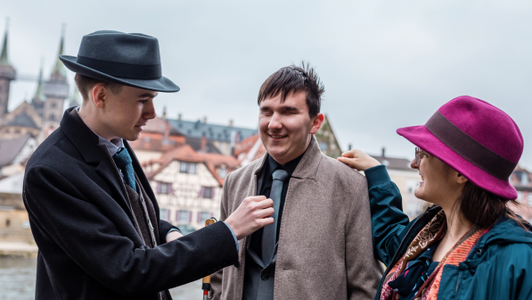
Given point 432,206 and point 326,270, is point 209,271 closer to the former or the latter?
point 326,270

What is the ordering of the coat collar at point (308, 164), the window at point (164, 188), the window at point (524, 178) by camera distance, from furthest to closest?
1. the window at point (524, 178)
2. the window at point (164, 188)
3. the coat collar at point (308, 164)

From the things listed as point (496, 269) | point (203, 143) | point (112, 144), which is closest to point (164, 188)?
point (203, 143)

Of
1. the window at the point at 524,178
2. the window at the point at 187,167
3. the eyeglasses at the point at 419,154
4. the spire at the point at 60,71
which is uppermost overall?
the eyeglasses at the point at 419,154

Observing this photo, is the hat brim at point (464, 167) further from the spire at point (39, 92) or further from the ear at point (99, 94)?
the spire at point (39, 92)

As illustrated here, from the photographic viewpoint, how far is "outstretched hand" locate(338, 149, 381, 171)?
7.73 ft

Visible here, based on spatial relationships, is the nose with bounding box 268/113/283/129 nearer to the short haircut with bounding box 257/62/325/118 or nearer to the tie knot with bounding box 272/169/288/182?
the short haircut with bounding box 257/62/325/118

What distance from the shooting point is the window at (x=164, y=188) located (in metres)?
37.7

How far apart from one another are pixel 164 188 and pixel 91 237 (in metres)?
37.4

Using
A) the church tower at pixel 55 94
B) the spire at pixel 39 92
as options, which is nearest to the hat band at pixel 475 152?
the church tower at pixel 55 94

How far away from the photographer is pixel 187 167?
39.2 m

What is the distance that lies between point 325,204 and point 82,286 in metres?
1.13

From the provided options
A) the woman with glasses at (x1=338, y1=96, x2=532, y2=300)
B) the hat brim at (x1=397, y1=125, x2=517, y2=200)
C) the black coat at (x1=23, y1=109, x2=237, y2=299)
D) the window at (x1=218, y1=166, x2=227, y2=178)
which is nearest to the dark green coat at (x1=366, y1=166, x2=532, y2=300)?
the woman with glasses at (x1=338, y1=96, x2=532, y2=300)

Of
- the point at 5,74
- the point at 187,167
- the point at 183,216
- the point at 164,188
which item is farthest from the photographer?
the point at 5,74

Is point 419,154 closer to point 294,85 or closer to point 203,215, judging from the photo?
point 294,85
